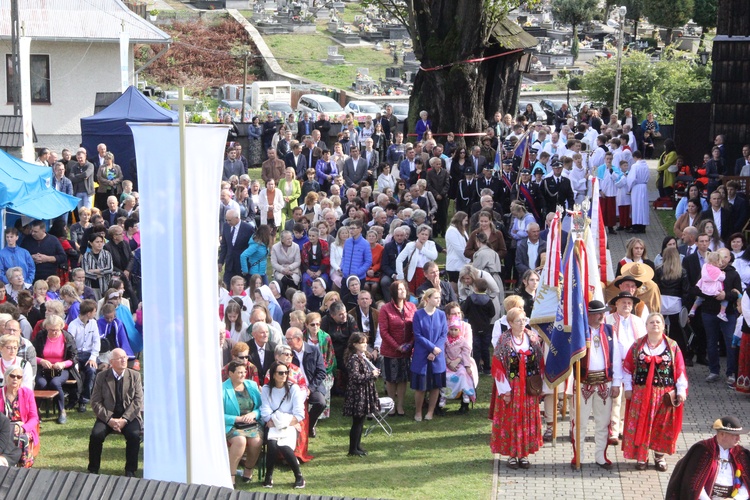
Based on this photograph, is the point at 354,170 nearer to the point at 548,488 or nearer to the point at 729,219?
the point at 729,219

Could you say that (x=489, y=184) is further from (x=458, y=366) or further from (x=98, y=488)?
(x=98, y=488)

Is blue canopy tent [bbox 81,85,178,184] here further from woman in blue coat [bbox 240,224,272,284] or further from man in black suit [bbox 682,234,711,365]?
man in black suit [bbox 682,234,711,365]

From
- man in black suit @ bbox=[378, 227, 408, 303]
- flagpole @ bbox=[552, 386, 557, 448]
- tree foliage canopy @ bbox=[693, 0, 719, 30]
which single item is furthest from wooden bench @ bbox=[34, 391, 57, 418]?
tree foliage canopy @ bbox=[693, 0, 719, 30]

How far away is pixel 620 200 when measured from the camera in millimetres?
21078

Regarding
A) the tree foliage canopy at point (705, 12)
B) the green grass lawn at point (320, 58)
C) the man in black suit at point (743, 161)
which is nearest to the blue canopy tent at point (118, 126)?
the man in black suit at point (743, 161)

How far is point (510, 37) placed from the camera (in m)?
27.0

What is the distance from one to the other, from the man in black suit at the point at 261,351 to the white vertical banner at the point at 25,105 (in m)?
8.40

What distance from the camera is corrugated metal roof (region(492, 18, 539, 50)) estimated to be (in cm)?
2664

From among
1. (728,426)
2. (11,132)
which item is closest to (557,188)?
(11,132)

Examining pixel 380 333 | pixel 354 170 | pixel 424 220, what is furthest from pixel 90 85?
pixel 380 333

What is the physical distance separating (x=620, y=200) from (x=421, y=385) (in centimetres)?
951

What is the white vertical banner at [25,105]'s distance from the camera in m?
19.3

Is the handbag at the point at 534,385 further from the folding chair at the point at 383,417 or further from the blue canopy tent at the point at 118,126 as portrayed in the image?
the blue canopy tent at the point at 118,126

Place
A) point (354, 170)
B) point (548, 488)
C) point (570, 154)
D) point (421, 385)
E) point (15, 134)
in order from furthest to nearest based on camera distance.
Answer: point (354, 170)
point (570, 154)
point (15, 134)
point (421, 385)
point (548, 488)
